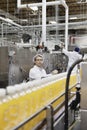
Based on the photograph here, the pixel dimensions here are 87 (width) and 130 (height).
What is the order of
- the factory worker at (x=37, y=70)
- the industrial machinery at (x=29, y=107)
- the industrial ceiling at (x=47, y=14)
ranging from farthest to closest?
the industrial ceiling at (x=47, y=14) → the factory worker at (x=37, y=70) → the industrial machinery at (x=29, y=107)

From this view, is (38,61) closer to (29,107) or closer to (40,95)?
(40,95)

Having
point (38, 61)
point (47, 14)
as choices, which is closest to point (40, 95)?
point (38, 61)

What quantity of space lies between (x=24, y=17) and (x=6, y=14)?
5.35 feet

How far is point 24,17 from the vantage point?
1042cm

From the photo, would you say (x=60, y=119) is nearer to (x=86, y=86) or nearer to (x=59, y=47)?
(x=86, y=86)

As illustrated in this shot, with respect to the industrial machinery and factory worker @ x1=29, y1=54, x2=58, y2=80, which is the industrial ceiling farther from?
the industrial machinery

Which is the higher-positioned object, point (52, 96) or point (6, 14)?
point (6, 14)

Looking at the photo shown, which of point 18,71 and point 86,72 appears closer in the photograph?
point 86,72

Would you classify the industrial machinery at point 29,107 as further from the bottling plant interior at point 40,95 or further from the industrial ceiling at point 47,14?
the industrial ceiling at point 47,14

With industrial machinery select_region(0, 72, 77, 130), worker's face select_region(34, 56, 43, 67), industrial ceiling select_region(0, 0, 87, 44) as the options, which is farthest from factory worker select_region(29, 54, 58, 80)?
industrial ceiling select_region(0, 0, 87, 44)

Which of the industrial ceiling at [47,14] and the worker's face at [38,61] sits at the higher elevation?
the industrial ceiling at [47,14]

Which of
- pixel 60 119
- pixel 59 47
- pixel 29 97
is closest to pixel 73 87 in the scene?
pixel 60 119

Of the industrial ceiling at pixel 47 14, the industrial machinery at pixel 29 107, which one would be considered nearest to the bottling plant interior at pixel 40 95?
the industrial machinery at pixel 29 107

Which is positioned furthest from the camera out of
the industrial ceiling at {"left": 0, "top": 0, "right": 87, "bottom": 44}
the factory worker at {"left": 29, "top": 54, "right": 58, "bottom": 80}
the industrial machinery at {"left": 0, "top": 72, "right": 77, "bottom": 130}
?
the industrial ceiling at {"left": 0, "top": 0, "right": 87, "bottom": 44}
